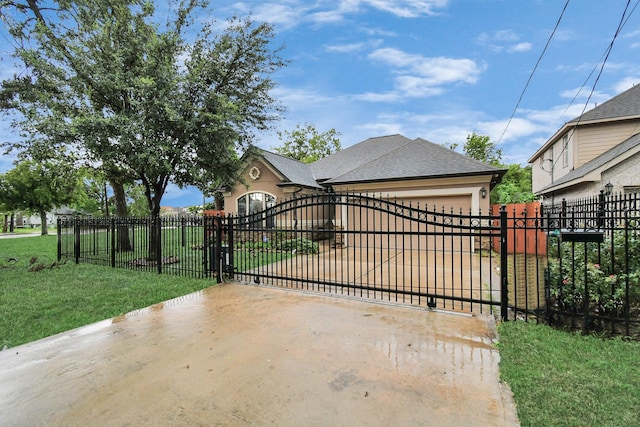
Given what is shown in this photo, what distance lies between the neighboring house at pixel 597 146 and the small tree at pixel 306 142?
21.0 meters

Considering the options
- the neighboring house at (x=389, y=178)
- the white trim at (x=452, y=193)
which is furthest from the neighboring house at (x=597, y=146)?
the white trim at (x=452, y=193)

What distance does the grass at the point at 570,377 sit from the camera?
2.33 metres

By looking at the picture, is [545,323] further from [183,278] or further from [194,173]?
Result: [194,173]

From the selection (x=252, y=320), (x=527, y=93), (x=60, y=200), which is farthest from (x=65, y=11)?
(x=60, y=200)

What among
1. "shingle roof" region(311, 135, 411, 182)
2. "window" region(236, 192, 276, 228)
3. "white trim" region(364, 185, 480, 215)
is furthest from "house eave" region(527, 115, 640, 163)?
"window" region(236, 192, 276, 228)

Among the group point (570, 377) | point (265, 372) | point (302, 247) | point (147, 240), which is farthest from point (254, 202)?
point (570, 377)

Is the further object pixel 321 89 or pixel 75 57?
pixel 321 89

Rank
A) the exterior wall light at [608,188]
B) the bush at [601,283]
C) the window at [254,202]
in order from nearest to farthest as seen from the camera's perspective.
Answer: the bush at [601,283], the exterior wall light at [608,188], the window at [254,202]

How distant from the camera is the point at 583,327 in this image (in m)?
3.92

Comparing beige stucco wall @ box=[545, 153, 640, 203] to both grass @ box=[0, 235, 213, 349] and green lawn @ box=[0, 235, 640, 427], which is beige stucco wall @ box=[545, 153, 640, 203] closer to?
green lawn @ box=[0, 235, 640, 427]

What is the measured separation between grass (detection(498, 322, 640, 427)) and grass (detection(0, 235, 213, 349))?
5.66m

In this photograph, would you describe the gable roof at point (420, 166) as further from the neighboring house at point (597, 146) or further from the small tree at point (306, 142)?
the small tree at point (306, 142)

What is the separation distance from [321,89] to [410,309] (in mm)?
14597

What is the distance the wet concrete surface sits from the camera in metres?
2.49
